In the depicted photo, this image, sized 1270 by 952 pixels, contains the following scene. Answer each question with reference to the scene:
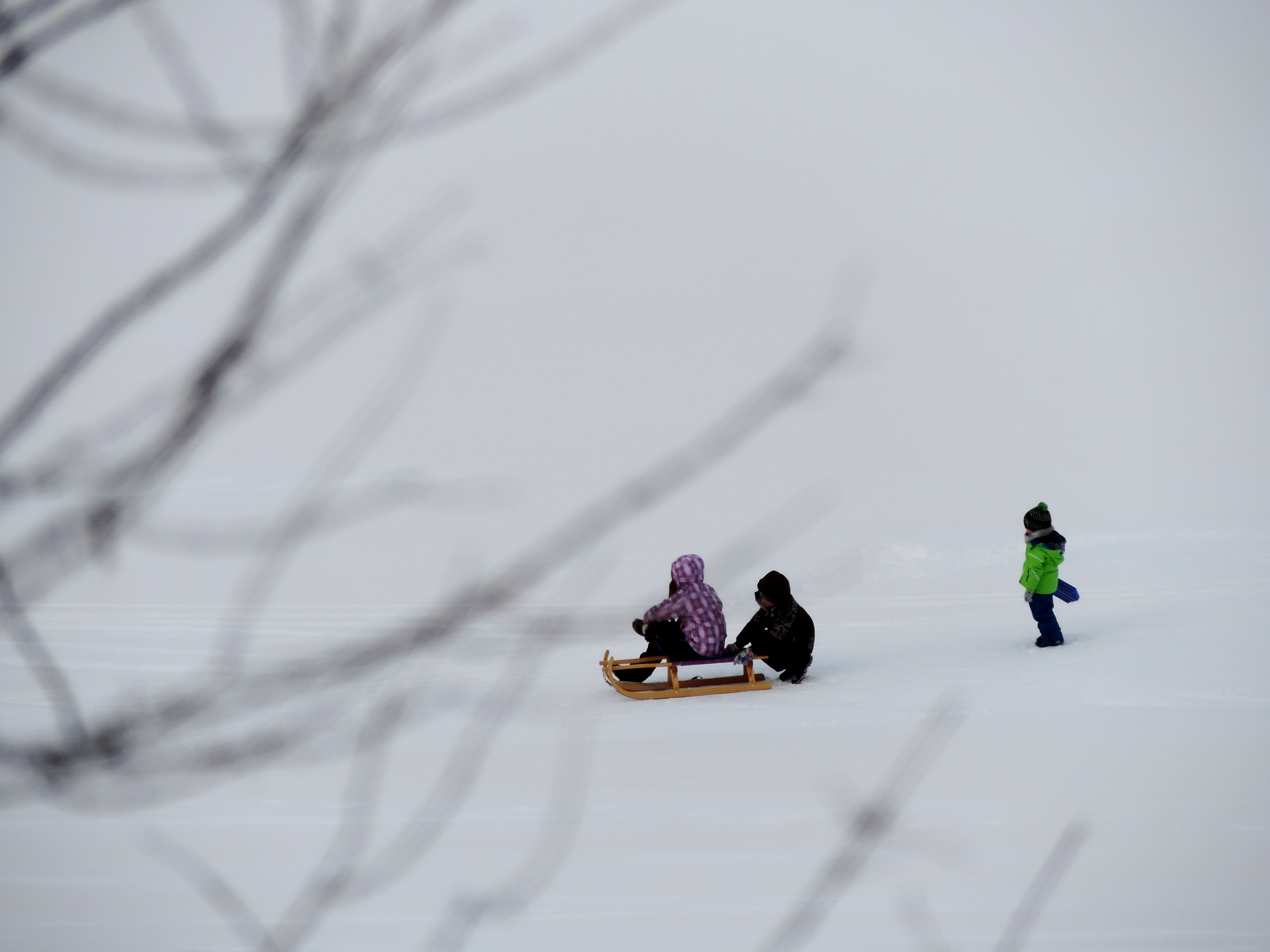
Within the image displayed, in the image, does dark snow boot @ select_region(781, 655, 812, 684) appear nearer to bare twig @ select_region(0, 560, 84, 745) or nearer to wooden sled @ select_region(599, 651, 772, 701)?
wooden sled @ select_region(599, 651, 772, 701)

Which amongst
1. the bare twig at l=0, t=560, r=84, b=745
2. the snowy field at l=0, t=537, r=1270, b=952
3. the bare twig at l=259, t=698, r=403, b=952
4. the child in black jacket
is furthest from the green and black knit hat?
the bare twig at l=0, t=560, r=84, b=745

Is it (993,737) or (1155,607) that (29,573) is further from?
(1155,607)

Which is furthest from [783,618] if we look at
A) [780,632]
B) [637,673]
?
[637,673]

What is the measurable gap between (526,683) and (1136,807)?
4273mm

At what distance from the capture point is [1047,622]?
7785mm

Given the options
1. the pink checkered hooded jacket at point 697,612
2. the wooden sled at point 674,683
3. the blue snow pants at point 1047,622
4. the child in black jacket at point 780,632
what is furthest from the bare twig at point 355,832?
the blue snow pants at point 1047,622

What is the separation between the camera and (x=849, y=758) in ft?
17.4

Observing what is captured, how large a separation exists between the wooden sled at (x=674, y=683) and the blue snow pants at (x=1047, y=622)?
2.42m

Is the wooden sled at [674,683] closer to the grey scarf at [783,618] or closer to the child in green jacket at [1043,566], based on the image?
the grey scarf at [783,618]

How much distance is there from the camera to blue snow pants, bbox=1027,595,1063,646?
25.1 ft

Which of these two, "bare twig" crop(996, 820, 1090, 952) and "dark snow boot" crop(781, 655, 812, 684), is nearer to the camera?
"bare twig" crop(996, 820, 1090, 952)

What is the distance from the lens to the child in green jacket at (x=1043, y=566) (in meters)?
7.33

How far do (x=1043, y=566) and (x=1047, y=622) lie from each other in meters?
0.73

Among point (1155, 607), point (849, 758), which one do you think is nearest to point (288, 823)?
point (849, 758)
